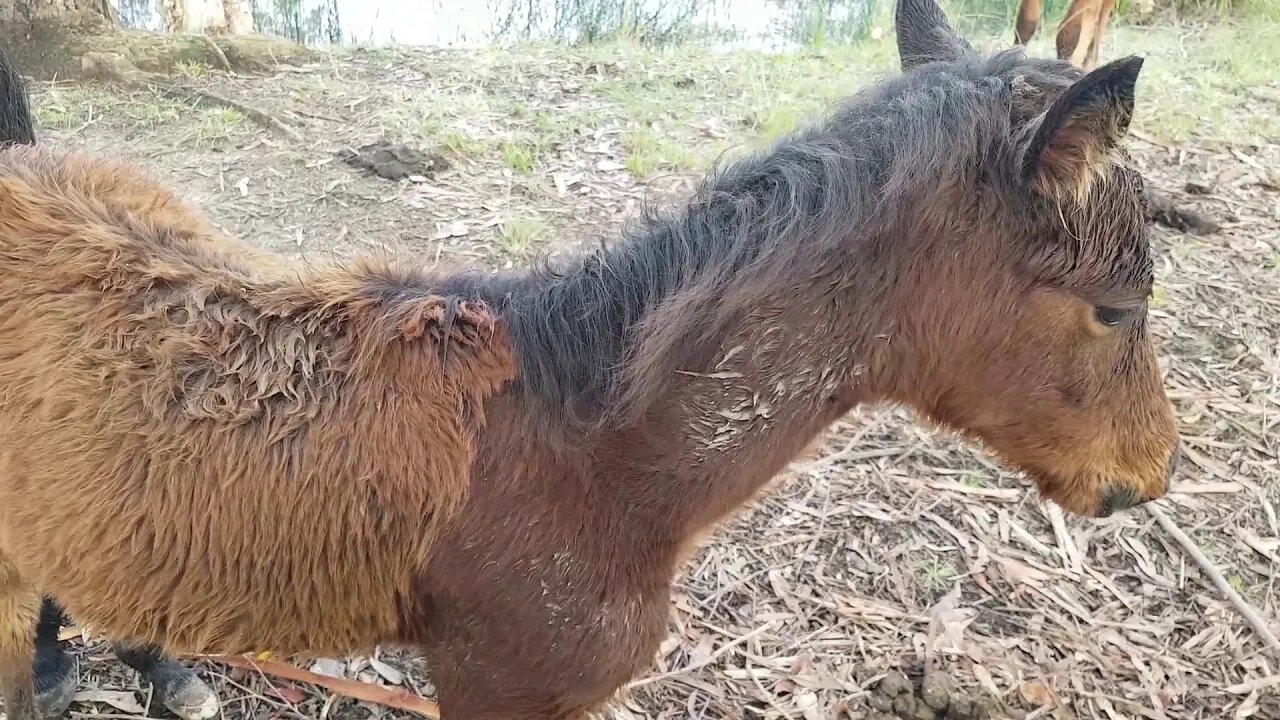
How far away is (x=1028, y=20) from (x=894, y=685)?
15.0 ft

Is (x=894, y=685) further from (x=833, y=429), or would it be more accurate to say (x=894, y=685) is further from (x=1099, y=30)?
(x=1099, y=30)

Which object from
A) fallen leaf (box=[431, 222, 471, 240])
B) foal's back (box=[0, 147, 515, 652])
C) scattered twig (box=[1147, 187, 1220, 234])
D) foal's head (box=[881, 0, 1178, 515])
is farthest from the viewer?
scattered twig (box=[1147, 187, 1220, 234])

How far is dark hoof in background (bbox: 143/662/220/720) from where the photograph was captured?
2.76 meters

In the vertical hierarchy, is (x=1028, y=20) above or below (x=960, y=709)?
above

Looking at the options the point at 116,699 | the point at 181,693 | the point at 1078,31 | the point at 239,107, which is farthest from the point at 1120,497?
the point at 239,107

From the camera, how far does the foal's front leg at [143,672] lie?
8.99ft


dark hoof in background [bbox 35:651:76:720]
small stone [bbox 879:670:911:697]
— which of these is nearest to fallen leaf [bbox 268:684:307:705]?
dark hoof in background [bbox 35:651:76:720]

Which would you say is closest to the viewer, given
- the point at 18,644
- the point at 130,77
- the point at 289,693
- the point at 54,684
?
the point at 18,644

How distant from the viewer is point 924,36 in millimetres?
2096

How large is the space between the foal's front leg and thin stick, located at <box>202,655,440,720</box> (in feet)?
0.48

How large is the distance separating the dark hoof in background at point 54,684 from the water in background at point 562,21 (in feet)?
18.8

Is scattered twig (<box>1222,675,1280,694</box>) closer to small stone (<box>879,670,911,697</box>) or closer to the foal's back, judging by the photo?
small stone (<box>879,670,911,697</box>)

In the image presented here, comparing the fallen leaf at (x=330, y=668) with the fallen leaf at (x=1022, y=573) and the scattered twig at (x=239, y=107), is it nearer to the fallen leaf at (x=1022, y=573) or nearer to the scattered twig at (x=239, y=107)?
the fallen leaf at (x=1022, y=573)

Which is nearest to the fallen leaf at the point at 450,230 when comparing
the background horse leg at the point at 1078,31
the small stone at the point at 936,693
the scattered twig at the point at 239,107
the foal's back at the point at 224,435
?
the scattered twig at the point at 239,107
